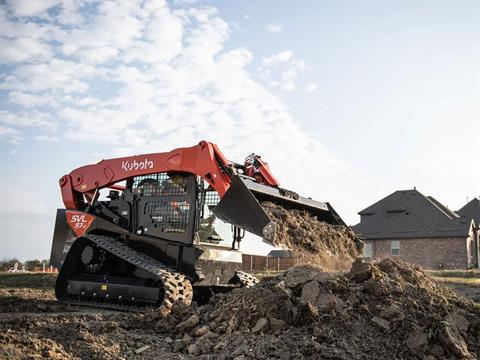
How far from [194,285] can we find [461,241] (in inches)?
1128

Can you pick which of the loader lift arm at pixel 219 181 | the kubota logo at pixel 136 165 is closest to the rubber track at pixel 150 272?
the loader lift arm at pixel 219 181

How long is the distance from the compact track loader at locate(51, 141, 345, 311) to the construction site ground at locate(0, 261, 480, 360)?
1.20 meters

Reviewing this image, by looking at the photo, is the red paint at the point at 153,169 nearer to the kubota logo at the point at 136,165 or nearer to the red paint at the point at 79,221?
the kubota logo at the point at 136,165

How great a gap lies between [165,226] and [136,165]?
1406mm

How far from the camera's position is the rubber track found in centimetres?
828

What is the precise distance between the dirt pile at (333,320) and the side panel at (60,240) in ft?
12.9


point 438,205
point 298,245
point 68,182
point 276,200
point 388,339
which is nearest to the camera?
point 388,339

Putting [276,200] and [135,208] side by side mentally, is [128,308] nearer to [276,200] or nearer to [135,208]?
[135,208]

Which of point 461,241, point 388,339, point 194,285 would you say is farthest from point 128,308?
point 461,241

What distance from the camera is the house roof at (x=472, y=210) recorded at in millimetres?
38844

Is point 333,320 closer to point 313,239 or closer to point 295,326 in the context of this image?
point 295,326

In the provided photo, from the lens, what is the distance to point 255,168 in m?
9.57

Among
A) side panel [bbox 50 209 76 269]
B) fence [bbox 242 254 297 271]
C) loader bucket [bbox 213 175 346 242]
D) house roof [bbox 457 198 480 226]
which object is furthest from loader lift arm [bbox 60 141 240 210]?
house roof [bbox 457 198 480 226]

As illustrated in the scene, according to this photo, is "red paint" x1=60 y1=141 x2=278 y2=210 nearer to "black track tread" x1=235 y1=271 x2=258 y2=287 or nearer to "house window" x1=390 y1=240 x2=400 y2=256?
"black track tread" x1=235 y1=271 x2=258 y2=287
